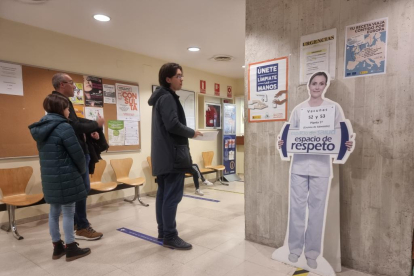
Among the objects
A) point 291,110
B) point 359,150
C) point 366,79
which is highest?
point 366,79

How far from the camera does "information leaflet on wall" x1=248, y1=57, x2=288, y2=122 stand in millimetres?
2428

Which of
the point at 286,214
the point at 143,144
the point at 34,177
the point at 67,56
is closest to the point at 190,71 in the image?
the point at 143,144

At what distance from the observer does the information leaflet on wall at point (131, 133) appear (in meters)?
4.66

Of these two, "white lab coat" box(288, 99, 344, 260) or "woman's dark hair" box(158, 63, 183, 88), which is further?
"woman's dark hair" box(158, 63, 183, 88)

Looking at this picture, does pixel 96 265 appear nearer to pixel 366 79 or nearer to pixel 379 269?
pixel 379 269

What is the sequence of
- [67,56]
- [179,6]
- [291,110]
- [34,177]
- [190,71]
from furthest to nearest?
1. [190,71]
2. [67,56]
3. [34,177]
4. [179,6]
5. [291,110]

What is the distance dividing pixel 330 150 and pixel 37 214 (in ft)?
12.5

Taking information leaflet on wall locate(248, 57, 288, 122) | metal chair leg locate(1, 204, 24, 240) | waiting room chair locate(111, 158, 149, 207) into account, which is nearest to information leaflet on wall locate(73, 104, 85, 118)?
waiting room chair locate(111, 158, 149, 207)

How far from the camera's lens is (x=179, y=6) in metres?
3.06

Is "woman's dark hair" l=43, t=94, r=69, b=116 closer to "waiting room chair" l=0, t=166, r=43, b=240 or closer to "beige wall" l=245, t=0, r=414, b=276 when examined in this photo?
"waiting room chair" l=0, t=166, r=43, b=240

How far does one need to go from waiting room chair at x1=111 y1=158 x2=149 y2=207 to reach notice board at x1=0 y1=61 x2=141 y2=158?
1203 millimetres

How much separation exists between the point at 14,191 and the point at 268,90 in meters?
3.37

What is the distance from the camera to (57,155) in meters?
2.10

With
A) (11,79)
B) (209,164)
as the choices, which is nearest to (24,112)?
(11,79)
